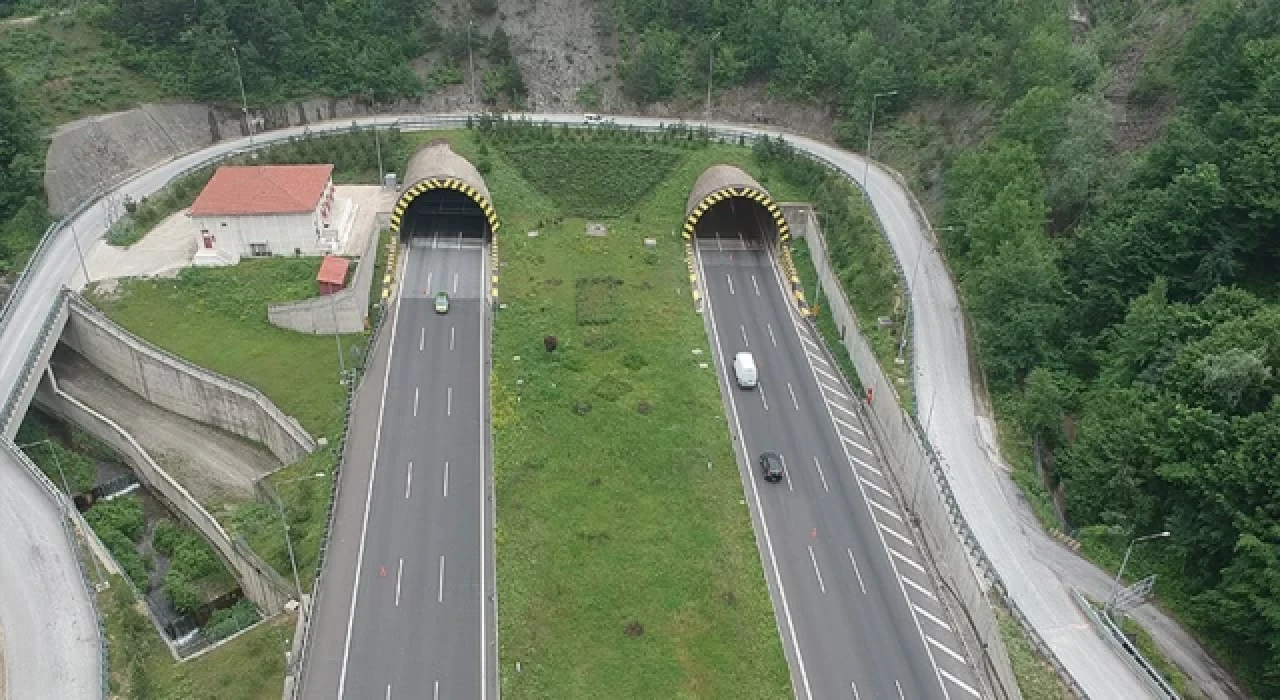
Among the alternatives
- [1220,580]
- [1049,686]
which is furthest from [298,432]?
[1220,580]

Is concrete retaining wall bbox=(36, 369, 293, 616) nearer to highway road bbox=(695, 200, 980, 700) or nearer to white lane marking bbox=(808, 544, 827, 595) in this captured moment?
highway road bbox=(695, 200, 980, 700)

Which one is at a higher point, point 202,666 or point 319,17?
point 319,17

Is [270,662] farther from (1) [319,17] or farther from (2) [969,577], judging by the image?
(1) [319,17]

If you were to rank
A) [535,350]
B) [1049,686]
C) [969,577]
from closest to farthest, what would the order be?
[1049,686] < [969,577] < [535,350]

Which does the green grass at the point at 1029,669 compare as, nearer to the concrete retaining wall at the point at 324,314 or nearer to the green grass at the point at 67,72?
the concrete retaining wall at the point at 324,314

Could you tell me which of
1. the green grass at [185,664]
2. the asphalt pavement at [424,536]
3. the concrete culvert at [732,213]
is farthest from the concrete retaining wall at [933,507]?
the green grass at [185,664]

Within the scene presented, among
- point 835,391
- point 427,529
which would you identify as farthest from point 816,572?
point 427,529

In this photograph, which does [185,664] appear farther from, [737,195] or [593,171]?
[593,171]
